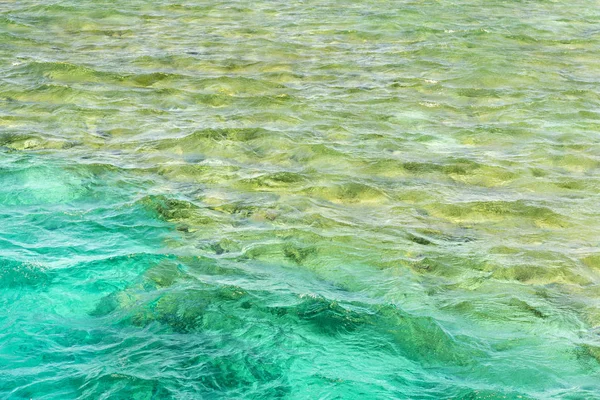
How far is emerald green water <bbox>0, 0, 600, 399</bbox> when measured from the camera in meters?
5.50

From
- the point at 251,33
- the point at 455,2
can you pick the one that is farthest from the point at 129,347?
the point at 455,2

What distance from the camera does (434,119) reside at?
11.1 metres

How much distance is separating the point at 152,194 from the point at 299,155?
222 centimetres

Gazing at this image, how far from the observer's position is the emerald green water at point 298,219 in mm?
5496

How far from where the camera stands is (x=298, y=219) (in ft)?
25.7

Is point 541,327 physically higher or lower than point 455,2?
lower

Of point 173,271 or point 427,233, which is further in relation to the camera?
point 427,233

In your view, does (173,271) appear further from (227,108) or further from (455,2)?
(455,2)

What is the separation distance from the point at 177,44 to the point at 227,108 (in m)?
4.07

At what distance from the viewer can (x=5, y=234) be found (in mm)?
7227

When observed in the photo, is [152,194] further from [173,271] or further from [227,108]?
[227,108]

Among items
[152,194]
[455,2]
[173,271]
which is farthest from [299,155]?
[455,2]

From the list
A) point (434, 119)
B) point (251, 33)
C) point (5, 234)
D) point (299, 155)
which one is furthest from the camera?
point (251, 33)

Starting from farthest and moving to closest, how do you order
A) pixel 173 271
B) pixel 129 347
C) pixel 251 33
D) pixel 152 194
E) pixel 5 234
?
pixel 251 33, pixel 152 194, pixel 5 234, pixel 173 271, pixel 129 347
